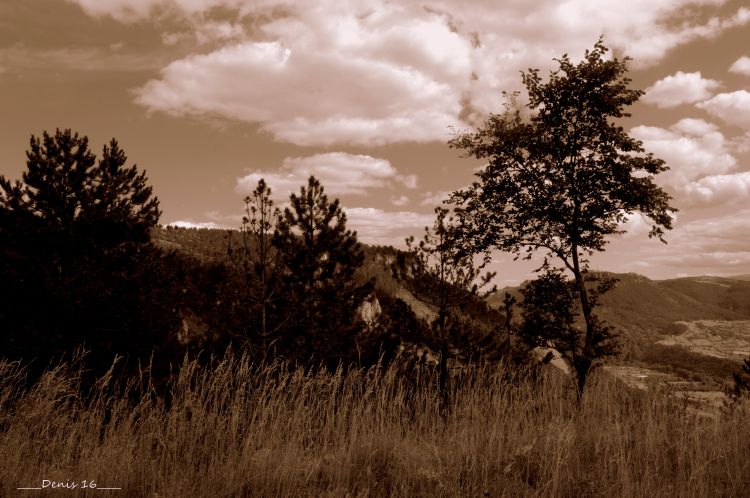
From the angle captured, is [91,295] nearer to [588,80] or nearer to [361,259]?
[361,259]

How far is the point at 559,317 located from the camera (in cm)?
1333

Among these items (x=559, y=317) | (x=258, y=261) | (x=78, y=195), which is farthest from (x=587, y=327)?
(x=78, y=195)

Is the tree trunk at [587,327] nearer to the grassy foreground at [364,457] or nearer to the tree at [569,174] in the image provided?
the tree at [569,174]

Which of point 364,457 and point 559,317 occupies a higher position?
point 559,317

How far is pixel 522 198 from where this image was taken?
537 inches

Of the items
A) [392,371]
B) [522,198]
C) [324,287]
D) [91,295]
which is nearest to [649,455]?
[392,371]

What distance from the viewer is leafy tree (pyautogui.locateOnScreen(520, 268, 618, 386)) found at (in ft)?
43.2

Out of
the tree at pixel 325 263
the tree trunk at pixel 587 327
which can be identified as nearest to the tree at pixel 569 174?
the tree trunk at pixel 587 327

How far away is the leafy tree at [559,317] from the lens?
519 inches

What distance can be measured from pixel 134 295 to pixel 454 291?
11093 mm

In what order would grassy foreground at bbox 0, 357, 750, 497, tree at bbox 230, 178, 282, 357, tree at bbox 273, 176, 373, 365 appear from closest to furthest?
1. grassy foreground at bbox 0, 357, 750, 497
2. tree at bbox 230, 178, 282, 357
3. tree at bbox 273, 176, 373, 365

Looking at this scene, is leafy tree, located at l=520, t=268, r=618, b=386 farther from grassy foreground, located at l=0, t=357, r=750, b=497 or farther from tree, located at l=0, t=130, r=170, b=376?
tree, located at l=0, t=130, r=170, b=376

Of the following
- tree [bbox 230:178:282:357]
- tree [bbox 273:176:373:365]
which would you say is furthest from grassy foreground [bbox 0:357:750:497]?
tree [bbox 273:176:373:365]

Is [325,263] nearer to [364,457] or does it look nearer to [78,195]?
[78,195]
